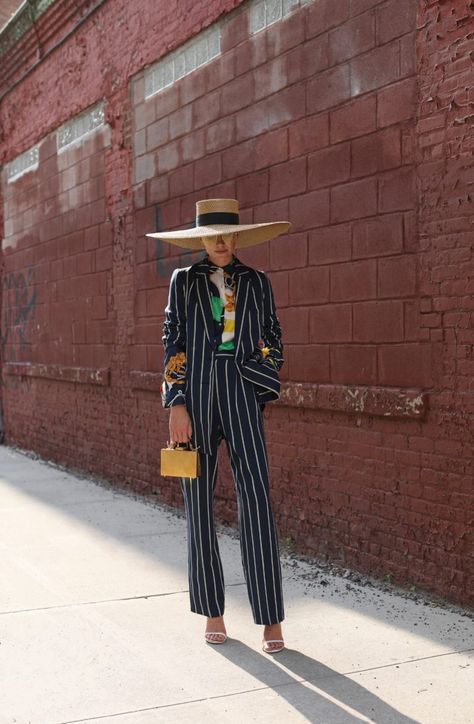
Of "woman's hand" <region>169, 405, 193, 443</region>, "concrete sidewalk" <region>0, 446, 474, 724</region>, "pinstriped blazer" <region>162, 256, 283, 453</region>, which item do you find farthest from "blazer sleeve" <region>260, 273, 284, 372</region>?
"concrete sidewalk" <region>0, 446, 474, 724</region>

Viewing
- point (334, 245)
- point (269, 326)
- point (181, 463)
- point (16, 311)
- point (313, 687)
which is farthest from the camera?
point (16, 311)

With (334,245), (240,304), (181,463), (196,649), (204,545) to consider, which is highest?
(334,245)

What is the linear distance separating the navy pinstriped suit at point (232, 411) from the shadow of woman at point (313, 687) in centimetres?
17

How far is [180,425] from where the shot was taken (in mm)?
4203

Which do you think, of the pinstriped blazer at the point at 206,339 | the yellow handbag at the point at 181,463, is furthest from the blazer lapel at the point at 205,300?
the yellow handbag at the point at 181,463

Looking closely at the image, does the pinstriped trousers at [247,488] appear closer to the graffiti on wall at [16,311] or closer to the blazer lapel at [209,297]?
the blazer lapel at [209,297]

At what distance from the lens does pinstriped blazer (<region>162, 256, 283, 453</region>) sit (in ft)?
13.9

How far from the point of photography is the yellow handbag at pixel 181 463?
13.6 ft

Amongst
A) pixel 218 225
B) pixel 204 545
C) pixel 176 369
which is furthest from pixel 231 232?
pixel 204 545

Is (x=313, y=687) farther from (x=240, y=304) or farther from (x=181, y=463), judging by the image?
(x=240, y=304)

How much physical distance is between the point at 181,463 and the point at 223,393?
36 centimetres

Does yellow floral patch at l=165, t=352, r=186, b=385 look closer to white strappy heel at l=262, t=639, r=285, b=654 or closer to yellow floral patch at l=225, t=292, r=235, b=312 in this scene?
yellow floral patch at l=225, t=292, r=235, b=312

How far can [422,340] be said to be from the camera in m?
5.06

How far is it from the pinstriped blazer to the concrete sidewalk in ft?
3.27
